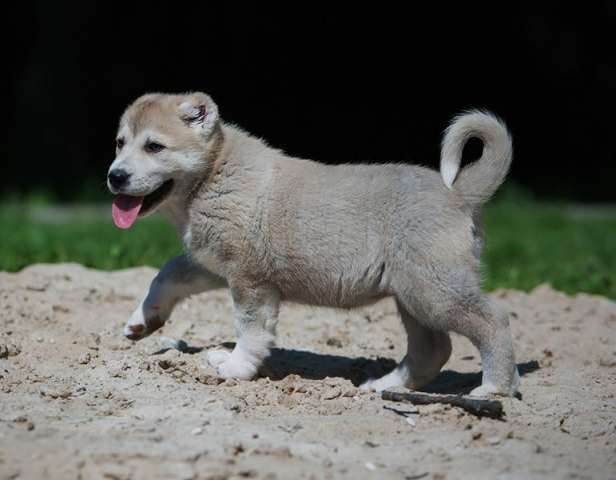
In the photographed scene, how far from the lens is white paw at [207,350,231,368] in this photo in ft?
18.5

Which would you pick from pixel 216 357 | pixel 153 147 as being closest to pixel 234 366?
pixel 216 357

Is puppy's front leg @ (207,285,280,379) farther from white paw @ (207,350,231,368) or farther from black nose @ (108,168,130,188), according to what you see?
black nose @ (108,168,130,188)

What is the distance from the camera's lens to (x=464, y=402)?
16.0 ft

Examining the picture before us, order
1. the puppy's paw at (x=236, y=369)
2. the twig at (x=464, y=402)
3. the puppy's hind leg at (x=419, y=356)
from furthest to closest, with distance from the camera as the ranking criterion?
the puppy's hind leg at (x=419, y=356)
the puppy's paw at (x=236, y=369)
the twig at (x=464, y=402)

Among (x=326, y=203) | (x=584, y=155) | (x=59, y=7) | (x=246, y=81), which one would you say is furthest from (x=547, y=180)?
(x=326, y=203)

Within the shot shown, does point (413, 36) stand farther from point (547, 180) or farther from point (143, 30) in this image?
point (143, 30)

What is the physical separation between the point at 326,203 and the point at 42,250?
4410 millimetres

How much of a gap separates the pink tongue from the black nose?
0.19 metres

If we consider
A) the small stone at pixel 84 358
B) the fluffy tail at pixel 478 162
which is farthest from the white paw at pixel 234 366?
the fluffy tail at pixel 478 162

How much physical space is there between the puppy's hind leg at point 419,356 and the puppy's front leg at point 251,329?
71 cm

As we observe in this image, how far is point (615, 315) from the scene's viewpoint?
24.4 ft

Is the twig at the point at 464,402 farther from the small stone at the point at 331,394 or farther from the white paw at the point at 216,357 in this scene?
the white paw at the point at 216,357

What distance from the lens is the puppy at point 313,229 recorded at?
5.34 meters

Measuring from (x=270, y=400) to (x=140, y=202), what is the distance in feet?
4.94
